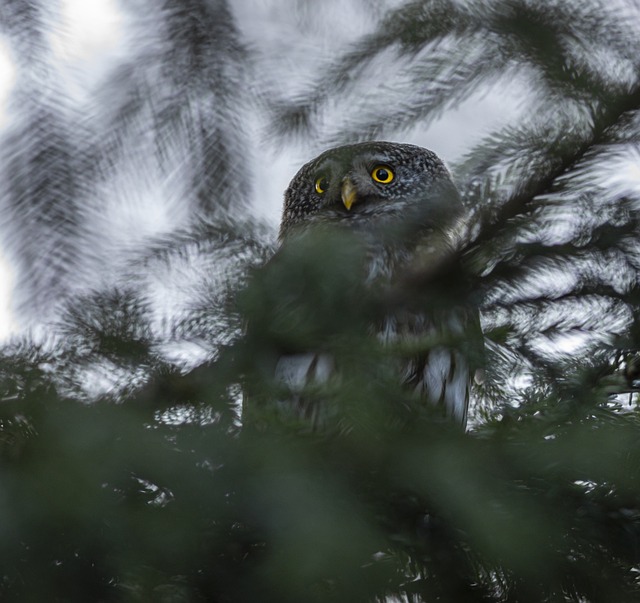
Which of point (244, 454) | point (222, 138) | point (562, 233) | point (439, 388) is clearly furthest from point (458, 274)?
point (439, 388)

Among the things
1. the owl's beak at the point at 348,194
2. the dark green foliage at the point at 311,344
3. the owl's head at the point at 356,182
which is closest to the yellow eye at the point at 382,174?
the owl's head at the point at 356,182

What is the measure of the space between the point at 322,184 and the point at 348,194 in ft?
1.42

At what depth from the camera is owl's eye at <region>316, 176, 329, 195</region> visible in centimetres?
390

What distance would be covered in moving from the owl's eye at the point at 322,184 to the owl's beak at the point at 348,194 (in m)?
0.32

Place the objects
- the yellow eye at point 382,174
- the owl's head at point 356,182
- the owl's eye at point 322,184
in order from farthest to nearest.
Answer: the owl's eye at point 322,184, the yellow eye at point 382,174, the owl's head at point 356,182

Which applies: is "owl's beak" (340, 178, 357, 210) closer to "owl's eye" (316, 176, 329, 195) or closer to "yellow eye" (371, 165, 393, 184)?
"yellow eye" (371, 165, 393, 184)

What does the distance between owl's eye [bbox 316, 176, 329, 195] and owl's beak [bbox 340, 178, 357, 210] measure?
1.05 ft

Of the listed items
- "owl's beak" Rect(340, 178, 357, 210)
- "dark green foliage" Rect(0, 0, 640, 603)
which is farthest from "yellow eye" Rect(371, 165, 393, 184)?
"dark green foliage" Rect(0, 0, 640, 603)

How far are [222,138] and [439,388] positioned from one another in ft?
5.62

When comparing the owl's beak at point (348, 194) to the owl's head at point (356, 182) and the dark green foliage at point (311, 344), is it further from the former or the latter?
the dark green foliage at point (311, 344)

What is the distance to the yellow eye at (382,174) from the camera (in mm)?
3725

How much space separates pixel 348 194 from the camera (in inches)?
139

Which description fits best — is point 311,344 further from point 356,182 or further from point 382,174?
point 382,174

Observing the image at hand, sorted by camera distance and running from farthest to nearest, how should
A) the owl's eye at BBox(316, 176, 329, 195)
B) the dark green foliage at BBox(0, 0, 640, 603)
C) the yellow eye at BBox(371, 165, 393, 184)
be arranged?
the owl's eye at BBox(316, 176, 329, 195) < the yellow eye at BBox(371, 165, 393, 184) < the dark green foliage at BBox(0, 0, 640, 603)
